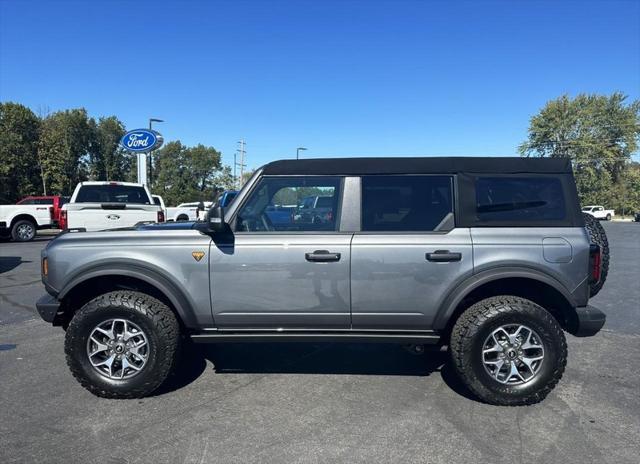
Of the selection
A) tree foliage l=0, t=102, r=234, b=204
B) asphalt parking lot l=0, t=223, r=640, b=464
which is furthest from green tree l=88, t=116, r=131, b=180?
asphalt parking lot l=0, t=223, r=640, b=464

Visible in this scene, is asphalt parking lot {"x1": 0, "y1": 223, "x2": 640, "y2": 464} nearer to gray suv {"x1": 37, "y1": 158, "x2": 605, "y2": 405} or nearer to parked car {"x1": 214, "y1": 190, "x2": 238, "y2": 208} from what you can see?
gray suv {"x1": 37, "y1": 158, "x2": 605, "y2": 405}

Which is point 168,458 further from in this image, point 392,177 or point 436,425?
point 392,177

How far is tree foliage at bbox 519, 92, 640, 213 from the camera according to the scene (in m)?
55.0

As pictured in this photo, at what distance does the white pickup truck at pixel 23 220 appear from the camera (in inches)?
676

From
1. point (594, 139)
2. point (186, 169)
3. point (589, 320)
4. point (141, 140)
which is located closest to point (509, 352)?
point (589, 320)

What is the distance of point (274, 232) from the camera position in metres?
3.86

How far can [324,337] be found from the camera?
12.6ft

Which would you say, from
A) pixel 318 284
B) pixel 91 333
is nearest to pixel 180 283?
pixel 91 333

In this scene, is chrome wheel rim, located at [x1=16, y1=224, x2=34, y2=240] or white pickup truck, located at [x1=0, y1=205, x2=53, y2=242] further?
Result: chrome wheel rim, located at [x1=16, y1=224, x2=34, y2=240]

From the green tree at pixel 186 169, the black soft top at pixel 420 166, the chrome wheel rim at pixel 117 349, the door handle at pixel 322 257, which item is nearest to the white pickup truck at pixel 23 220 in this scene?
the chrome wheel rim at pixel 117 349

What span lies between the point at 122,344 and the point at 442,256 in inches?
107

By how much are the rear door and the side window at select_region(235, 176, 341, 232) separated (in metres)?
0.35

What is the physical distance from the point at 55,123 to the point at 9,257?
2878 centimetres

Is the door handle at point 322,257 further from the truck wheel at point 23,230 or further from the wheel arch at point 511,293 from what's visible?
the truck wheel at point 23,230
